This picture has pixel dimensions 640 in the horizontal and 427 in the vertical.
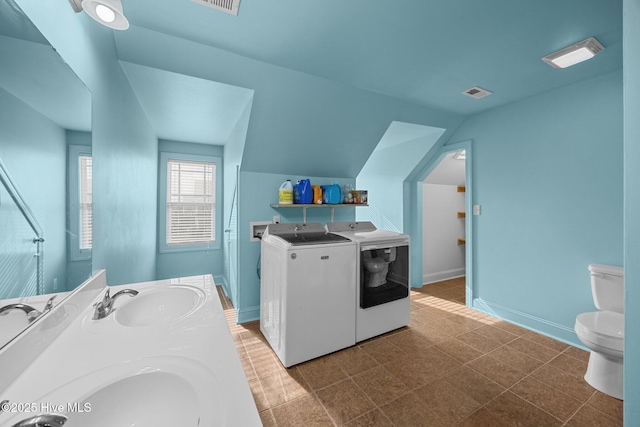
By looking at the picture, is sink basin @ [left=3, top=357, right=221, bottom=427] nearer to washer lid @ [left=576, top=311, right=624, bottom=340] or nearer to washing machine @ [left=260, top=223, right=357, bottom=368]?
washing machine @ [left=260, top=223, right=357, bottom=368]

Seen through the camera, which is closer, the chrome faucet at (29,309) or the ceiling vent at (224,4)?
the chrome faucet at (29,309)

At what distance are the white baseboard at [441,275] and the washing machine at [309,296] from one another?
2.36 meters

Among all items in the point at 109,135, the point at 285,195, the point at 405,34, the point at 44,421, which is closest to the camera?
the point at 44,421

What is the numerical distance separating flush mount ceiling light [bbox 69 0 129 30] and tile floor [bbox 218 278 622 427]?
7.17ft

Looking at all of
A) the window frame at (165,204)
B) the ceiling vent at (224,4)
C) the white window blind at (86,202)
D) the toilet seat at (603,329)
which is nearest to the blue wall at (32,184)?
the white window blind at (86,202)

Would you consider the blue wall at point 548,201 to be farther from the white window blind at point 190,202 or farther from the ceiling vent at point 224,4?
the white window blind at point 190,202

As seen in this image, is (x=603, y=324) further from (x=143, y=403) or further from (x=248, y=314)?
(x=248, y=314)

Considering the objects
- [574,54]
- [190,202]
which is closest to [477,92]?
[574,54]

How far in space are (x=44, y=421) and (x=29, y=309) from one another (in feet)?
1.31

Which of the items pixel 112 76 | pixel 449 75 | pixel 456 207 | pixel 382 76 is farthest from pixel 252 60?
pixel 456 207

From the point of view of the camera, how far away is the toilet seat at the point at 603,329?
1.62 metres

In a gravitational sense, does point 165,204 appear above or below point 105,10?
below

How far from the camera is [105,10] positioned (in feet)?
3.22

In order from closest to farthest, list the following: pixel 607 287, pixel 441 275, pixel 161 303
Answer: pixel 161 303
pixel 607 287
pixel 441 275
